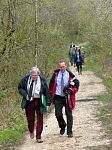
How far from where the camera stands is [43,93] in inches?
392

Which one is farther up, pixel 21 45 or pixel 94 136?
pixel 21 45

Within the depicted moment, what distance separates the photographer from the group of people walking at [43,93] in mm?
9898

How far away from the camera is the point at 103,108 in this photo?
49.0 feet

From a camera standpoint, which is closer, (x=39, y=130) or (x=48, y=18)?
(x=39, y=130)

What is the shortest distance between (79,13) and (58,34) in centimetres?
2558

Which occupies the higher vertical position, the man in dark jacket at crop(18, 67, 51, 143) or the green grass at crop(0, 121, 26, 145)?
the man in dark jacket at crop(18, 67, 51, 143)

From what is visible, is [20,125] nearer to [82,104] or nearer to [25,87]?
[25,87]

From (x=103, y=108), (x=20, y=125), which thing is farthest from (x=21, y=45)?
(x=20, y=125)

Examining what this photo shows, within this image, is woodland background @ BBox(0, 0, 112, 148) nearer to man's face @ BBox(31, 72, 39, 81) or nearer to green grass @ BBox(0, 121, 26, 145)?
green grass @ BBox(0, 121, 26, 145)

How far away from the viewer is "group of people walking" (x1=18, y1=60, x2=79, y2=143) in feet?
32.5

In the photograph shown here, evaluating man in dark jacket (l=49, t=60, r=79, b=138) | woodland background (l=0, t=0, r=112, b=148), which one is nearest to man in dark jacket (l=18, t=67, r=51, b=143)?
man in dark jacket (l=49, t=60, r=79, b=138)

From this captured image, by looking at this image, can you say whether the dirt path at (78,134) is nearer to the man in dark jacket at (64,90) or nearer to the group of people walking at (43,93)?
the group of people walking at (43,93)

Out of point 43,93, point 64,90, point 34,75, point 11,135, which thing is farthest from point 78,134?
point 34,75

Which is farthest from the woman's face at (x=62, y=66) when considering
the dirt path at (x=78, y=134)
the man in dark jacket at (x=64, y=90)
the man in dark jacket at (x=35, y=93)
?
the dirt path at (x=78, y=134)
